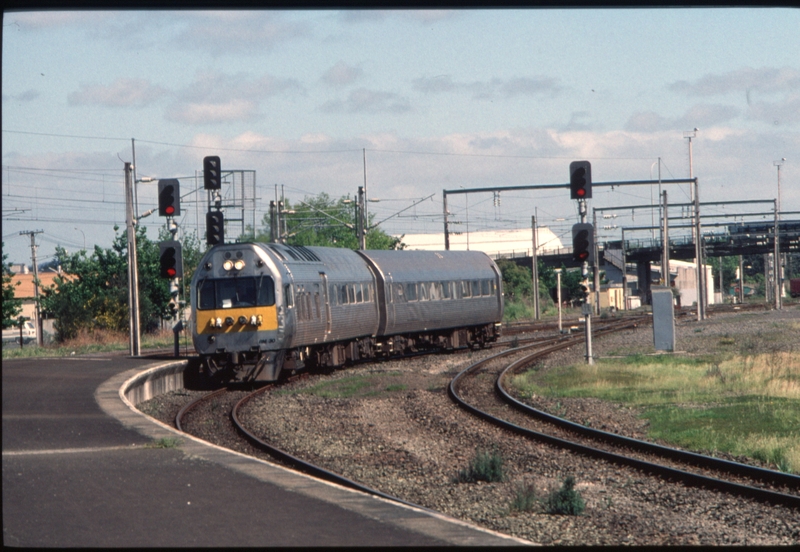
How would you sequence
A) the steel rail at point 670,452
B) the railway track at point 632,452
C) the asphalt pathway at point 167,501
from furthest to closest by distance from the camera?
1. the steel rail at point 670,452
2. the railway track at point 632,452
3. the asphalt pathway at point 167,501

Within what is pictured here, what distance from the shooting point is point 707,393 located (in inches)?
800

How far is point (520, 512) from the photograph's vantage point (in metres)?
9.90

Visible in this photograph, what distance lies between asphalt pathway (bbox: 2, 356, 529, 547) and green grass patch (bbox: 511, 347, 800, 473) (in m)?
6.40

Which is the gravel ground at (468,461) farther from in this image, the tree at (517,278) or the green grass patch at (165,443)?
the tree at (517,278)

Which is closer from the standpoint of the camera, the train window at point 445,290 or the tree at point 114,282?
the train window at point 445,290

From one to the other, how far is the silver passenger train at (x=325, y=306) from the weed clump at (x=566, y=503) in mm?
13263

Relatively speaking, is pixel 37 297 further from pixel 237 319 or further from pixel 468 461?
pixel 468 461

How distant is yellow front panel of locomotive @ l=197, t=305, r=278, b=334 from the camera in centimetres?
2245

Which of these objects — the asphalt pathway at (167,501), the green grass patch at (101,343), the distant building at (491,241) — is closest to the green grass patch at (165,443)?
the asphalt pathway at (167,501)

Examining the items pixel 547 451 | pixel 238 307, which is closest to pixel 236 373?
pixel 238 307

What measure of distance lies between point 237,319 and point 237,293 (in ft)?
2.03

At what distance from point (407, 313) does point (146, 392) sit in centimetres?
1173

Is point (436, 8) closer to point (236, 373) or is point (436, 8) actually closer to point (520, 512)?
point (520, 512)

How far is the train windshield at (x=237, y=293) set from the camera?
22578 mm
